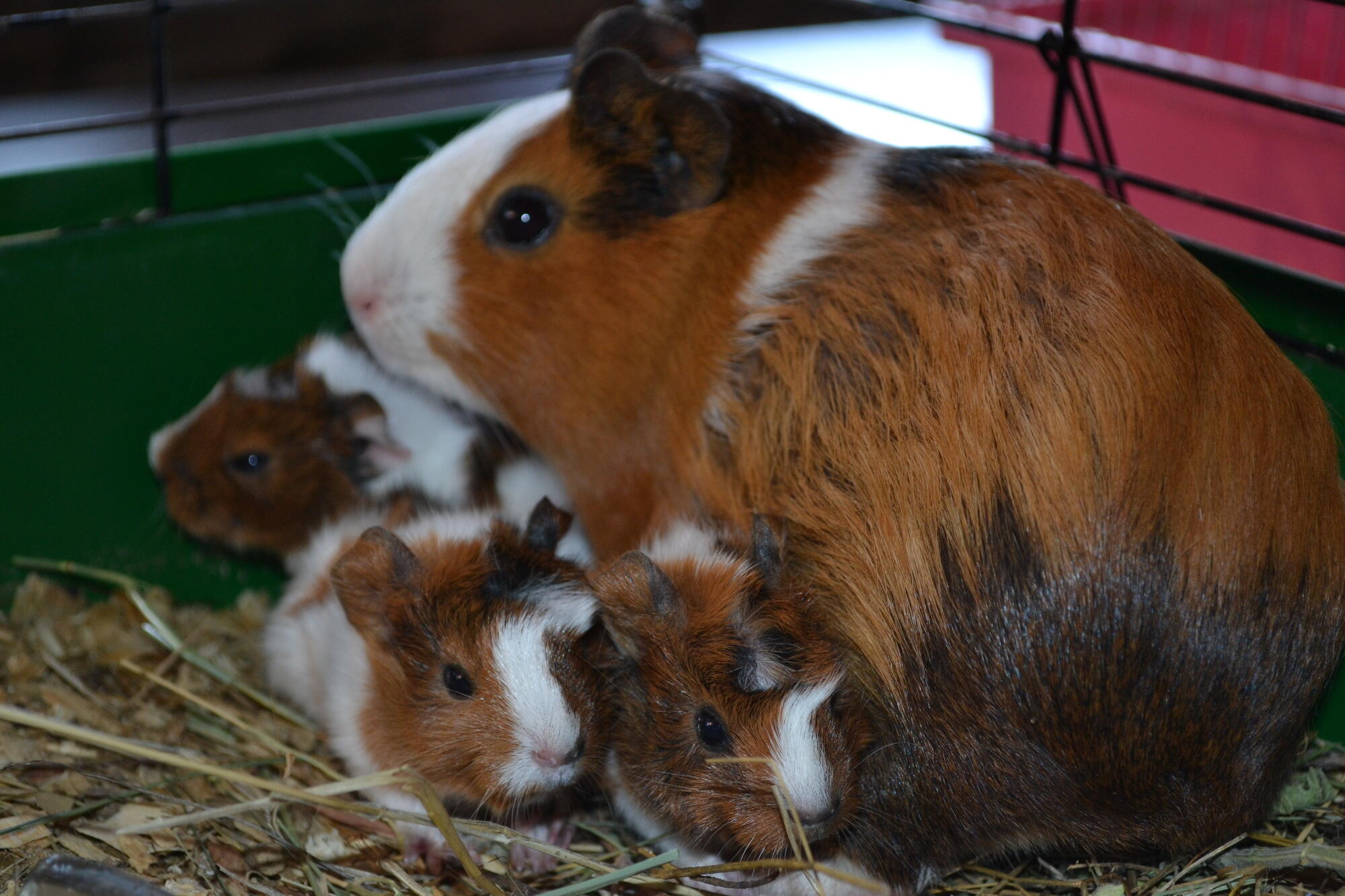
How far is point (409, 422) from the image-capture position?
269cm

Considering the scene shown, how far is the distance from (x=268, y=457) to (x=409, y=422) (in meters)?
0.28

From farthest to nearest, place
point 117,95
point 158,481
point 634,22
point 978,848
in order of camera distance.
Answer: point 117,95
point 158,481
point 634,22
point 978,848

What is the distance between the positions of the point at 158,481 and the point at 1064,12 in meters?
1.91

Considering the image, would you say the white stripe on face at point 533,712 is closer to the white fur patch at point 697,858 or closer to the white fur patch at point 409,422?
the white fur patch at point 697,858

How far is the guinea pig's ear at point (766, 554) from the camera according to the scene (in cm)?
177

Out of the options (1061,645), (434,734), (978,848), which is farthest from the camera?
(434,734)

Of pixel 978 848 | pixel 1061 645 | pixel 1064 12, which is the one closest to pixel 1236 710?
pixel 1061 645

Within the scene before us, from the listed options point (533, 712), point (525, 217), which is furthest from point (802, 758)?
point (525, 217)

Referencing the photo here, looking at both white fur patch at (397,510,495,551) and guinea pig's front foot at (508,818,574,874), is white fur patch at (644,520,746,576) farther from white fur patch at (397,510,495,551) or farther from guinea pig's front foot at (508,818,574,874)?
guinea pig's front foot at (508,818,574,874)

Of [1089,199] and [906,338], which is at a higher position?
[1089,199]

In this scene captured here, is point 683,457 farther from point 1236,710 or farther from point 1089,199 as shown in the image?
point 1236,710

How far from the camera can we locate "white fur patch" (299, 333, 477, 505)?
8.65 ft

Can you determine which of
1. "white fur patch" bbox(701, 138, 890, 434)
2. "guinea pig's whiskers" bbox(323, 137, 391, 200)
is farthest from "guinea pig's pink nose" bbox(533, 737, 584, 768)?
"guinea pig's whiskers" bbox(323, 137, 391, 200)

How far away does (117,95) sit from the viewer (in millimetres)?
5633
